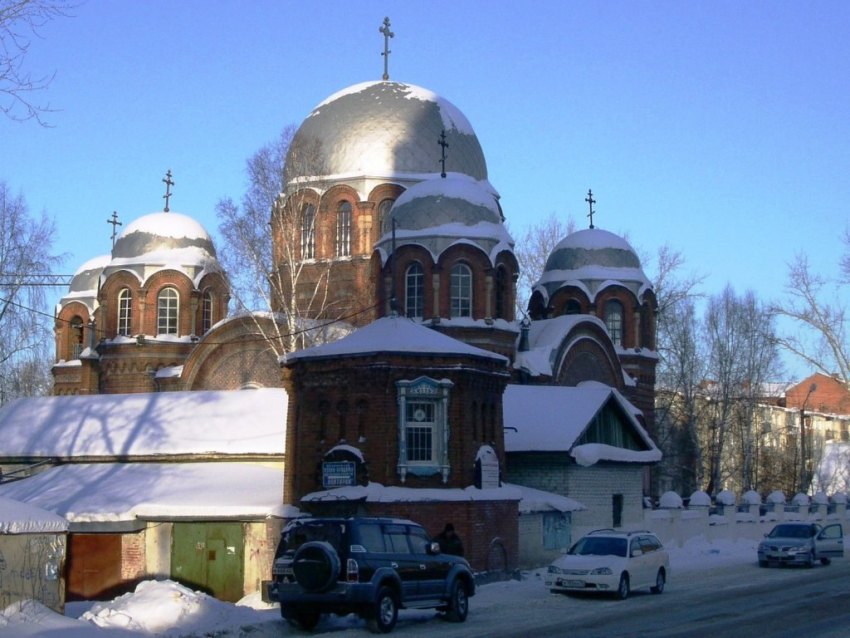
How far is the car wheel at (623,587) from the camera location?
20.4 meters

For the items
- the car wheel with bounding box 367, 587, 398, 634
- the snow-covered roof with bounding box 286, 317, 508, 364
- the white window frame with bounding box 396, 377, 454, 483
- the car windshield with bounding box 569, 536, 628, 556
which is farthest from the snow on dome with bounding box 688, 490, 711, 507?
the car wheel with bounding box 367, 587, 398, 634

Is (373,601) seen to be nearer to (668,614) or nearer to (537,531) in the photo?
(668,614)

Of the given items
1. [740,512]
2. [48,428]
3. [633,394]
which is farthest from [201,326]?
[740,512]

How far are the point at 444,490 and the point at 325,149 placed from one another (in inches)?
844

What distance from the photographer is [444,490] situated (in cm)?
2283

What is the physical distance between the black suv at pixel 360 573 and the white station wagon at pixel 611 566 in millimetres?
3102

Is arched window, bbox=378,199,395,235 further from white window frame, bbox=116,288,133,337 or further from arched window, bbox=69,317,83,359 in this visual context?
arched window, bbox=69,317,83,359

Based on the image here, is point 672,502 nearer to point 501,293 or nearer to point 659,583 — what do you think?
point 501,293

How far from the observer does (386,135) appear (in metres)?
42.1

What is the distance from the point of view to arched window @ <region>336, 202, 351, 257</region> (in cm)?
4091

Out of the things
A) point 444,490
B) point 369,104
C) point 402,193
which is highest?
point 369,104

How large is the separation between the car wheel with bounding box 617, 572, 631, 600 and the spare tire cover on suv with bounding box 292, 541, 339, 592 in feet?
20.4

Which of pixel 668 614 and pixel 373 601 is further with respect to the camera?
pixel 668 614

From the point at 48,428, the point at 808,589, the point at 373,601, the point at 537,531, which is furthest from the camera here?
the point at 48,428
